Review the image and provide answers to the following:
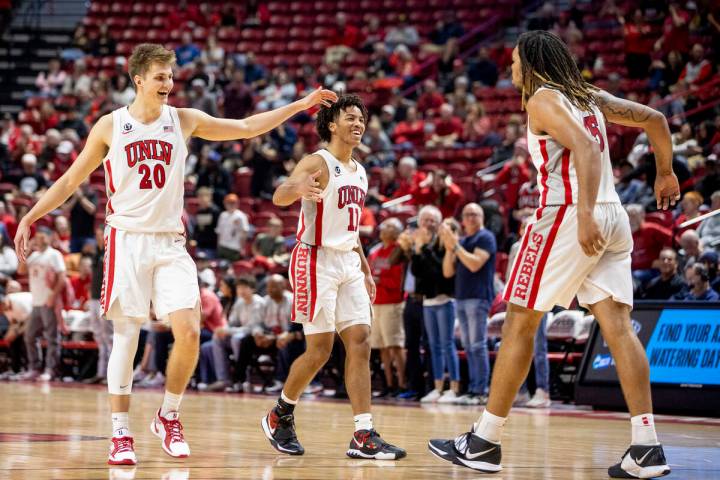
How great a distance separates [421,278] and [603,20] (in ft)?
31.9

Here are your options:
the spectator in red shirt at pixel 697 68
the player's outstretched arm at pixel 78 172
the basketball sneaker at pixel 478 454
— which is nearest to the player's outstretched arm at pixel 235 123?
the player's outstretched arm at pixel 78 172

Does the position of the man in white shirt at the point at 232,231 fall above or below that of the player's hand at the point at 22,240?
above

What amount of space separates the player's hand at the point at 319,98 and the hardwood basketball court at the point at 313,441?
1896mm

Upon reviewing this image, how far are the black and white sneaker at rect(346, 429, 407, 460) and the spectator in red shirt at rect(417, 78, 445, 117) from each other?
13.7 meters

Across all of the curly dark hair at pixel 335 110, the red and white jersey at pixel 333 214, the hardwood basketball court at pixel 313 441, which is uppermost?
the curly dark hair at pixel 335 110

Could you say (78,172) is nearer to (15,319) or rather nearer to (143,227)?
(143,227)

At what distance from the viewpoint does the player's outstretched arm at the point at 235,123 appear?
598 centimetres

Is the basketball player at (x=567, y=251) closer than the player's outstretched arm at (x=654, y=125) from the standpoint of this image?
Yes

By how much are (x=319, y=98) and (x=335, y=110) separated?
1.04 ft

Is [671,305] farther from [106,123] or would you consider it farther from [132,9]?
[132,9]

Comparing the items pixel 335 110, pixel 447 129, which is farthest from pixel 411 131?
pixel 335 110

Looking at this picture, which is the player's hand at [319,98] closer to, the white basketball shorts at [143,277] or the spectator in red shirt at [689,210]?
the white basketball shorts at [143,277]

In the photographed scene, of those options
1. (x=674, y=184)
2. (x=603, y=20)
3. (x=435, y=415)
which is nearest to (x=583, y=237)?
(x=674, y=184)

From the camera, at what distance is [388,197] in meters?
16.2
